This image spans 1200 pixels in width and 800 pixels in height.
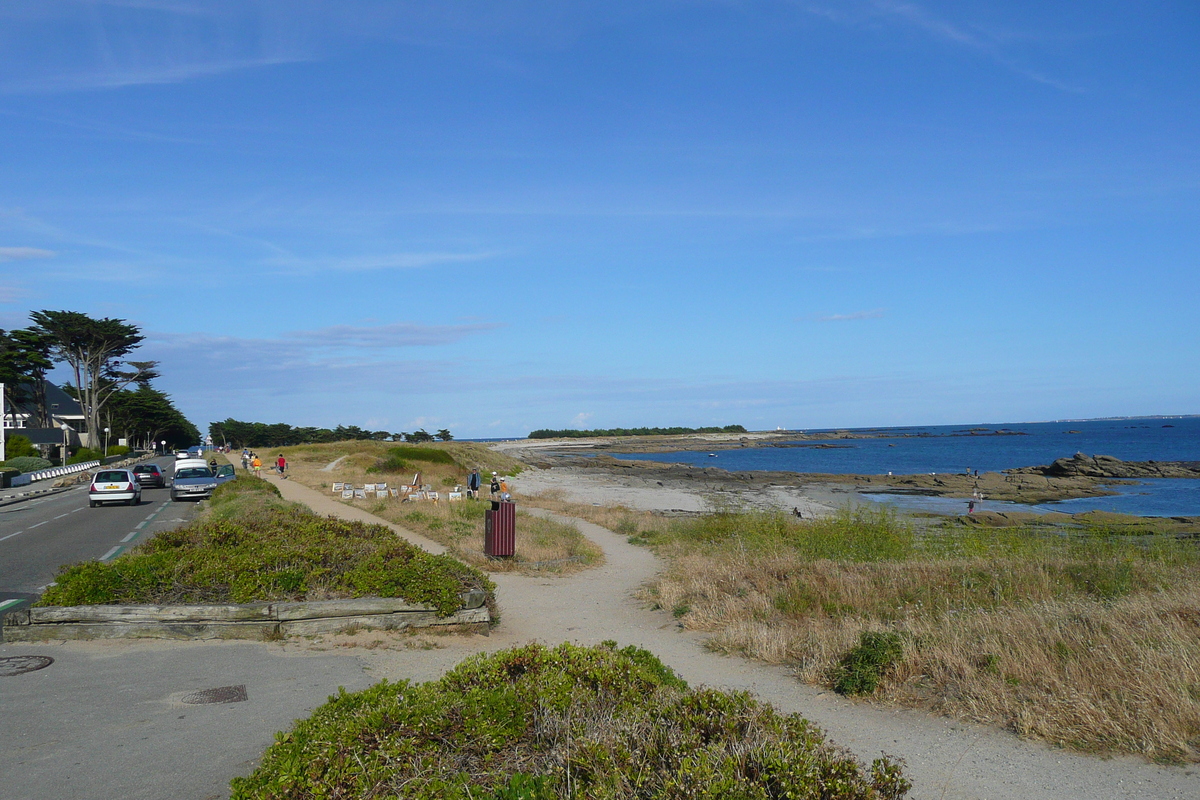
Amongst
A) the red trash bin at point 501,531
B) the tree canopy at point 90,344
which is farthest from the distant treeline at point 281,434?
the red trash bin at point 501,531

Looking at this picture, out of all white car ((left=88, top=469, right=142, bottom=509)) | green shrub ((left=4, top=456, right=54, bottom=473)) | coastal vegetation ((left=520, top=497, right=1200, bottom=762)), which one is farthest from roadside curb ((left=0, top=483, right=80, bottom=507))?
coastal vegetation ((left=520, top=497, right=1200, bottom=762))

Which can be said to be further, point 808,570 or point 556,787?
point 808,570

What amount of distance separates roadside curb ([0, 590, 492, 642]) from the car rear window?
87.8 ft

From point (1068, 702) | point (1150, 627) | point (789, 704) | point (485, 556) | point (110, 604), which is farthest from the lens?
point (485, 556)

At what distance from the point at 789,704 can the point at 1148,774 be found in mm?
2405

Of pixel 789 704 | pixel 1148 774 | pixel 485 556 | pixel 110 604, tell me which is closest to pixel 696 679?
pixel 789 704

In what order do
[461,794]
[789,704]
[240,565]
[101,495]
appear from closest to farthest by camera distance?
[461,794], [789,704], [240,565], [101,495]

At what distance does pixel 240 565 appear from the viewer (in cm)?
927

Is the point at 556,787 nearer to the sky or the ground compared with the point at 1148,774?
nearer to the sky

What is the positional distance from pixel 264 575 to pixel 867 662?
6397 millimetres

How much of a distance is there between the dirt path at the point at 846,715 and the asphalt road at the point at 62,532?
6.69 meters

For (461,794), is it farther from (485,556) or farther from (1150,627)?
(485,556)

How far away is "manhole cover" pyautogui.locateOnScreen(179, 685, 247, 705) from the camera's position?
21.3 feet

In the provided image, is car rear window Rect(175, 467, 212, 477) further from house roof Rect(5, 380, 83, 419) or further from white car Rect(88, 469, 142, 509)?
house roof Rect(5, 380, 83, 419)
